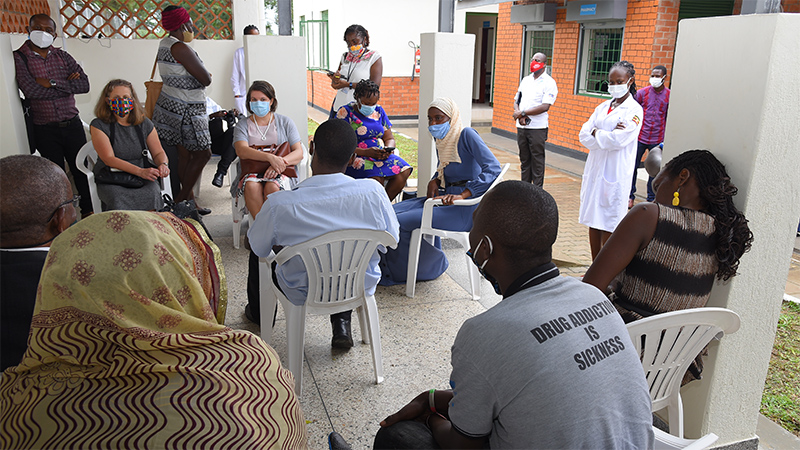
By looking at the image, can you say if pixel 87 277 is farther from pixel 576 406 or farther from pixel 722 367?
pixel 722 367

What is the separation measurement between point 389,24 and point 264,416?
15475mm

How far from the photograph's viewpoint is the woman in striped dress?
17.4ft

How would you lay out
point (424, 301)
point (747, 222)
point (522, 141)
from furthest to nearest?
1. point (522, 141)
2. point (424, 301)
3. point (747, 222)

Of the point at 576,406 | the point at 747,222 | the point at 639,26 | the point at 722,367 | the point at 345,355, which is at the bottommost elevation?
the point at 345,355

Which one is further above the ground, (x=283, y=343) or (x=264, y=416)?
(x=264, y=416)

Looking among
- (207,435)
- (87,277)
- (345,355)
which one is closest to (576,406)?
(207,435)

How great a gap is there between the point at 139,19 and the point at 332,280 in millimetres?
7637

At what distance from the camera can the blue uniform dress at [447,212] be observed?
14.6 feet

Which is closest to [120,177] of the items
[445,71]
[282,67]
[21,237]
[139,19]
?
[282,67]

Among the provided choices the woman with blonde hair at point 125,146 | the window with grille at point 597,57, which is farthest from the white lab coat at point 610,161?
the window with grille at point 597,57

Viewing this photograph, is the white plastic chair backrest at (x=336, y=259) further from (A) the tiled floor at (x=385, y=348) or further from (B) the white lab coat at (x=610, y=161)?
(B) the white lab coat at (x=610, y=161)

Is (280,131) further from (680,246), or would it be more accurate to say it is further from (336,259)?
(680,246)

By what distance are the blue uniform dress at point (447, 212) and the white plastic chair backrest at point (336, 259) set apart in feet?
4.70

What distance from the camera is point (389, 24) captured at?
1579 cm
